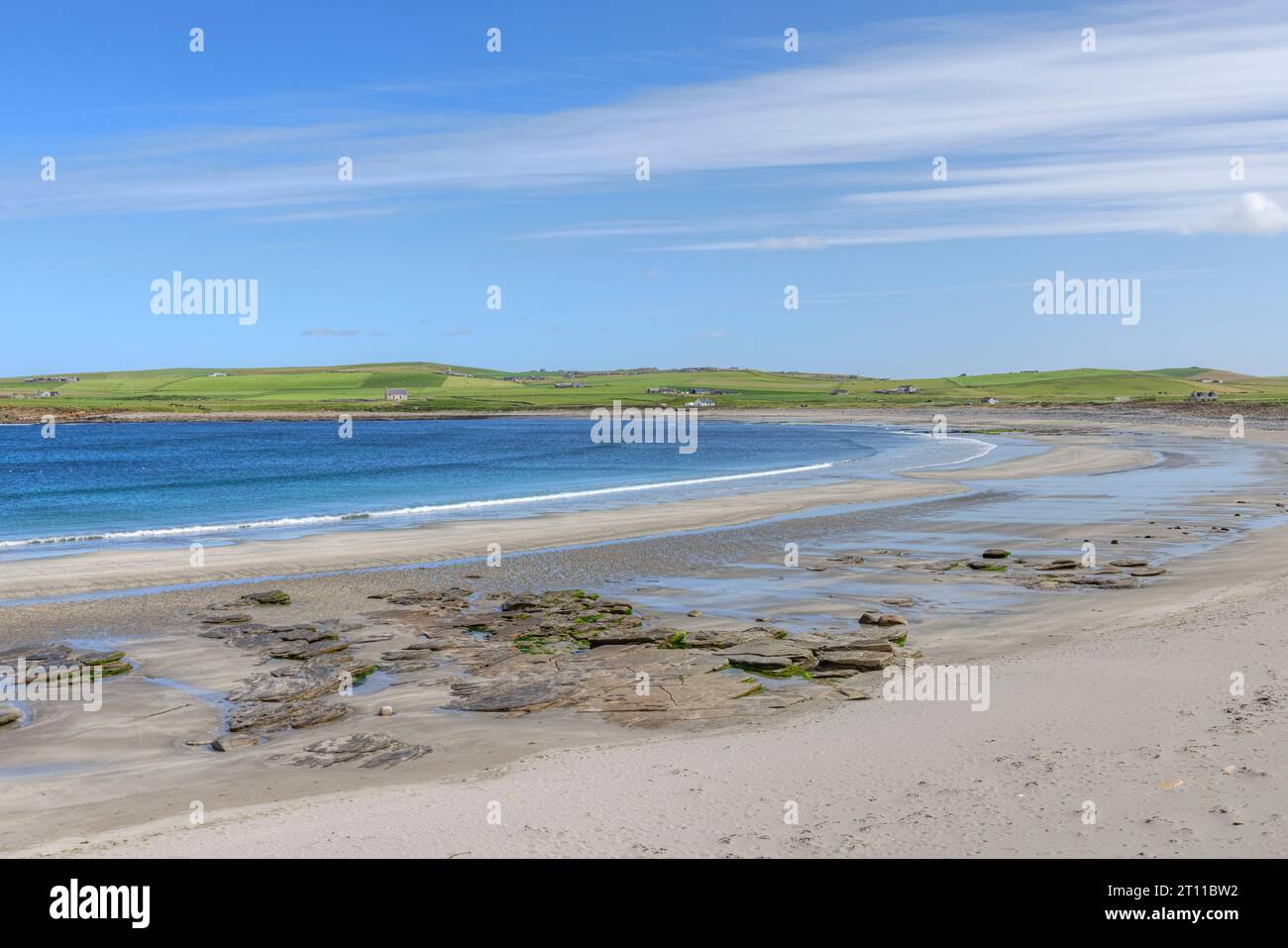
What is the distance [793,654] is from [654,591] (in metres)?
8.35

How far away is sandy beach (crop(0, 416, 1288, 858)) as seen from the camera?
30.7 ft

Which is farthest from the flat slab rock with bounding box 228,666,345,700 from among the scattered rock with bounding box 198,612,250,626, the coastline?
the coastline

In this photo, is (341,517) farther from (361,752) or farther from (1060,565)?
(361,752)

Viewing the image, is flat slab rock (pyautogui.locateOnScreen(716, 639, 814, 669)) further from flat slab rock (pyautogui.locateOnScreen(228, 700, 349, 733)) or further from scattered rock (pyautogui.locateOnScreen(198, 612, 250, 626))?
scattered rock (pyautogui.locateOnScreen(198, 612, 250, 626))

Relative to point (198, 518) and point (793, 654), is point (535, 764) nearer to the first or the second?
point (793, 654)

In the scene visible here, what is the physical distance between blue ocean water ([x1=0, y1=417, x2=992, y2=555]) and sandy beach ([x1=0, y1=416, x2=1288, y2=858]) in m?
14.4

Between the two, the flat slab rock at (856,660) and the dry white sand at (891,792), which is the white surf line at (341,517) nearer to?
the flat slab rock at (856,660)

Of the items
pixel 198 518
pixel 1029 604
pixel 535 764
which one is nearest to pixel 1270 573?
pixel 1029 604

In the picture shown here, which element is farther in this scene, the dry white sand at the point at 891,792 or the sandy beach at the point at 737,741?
the sandy beach at the point at 737,741

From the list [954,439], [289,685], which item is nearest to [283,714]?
[289,685]

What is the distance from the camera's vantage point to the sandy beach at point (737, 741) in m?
9.34

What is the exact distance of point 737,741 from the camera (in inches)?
500

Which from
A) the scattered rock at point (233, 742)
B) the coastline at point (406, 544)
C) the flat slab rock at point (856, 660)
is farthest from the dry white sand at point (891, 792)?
the coastline at point (406, 544)

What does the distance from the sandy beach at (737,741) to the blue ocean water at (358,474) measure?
14442 mm
